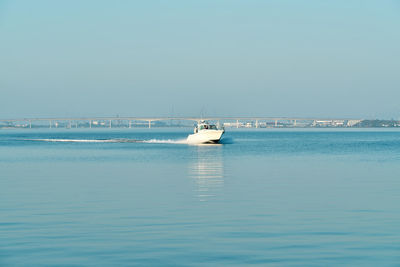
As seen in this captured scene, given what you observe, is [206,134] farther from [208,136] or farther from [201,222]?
[201,222]

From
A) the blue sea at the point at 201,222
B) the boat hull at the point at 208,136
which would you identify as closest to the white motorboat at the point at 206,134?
the boat hull at the point at 208,136

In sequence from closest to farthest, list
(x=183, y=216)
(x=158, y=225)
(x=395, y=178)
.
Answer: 1. (x=158, y=225)
2. (x=183, y=216)
3. (x=395, y=178)

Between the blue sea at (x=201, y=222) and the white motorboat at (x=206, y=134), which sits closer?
the blue sea at (x=201, y=222)

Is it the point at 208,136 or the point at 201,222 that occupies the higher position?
the point at 208,136

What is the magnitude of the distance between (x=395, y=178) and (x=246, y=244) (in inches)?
758

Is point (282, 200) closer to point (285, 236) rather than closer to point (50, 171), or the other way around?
point (285, 236)

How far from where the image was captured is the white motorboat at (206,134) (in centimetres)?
8962

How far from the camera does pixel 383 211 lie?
1889 centimetres

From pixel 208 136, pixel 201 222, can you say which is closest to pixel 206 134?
pixel 208 136

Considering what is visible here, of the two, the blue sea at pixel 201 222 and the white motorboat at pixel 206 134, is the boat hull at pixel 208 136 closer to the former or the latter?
the white motorboat at pixel 206 134

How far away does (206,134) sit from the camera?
8969 centimetres

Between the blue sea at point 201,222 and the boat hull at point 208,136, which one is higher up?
the boat hull at point 208,136

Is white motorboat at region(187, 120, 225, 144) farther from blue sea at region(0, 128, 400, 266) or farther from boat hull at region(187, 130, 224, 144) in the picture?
blue sea at region(0, 128, 400, 266)

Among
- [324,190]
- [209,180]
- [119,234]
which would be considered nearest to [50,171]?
[209,180]
